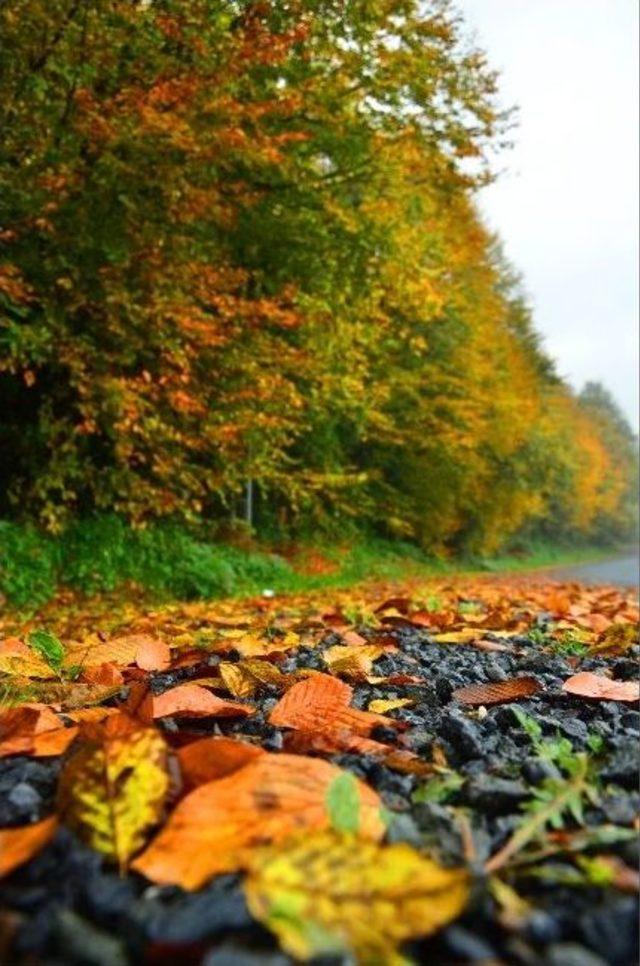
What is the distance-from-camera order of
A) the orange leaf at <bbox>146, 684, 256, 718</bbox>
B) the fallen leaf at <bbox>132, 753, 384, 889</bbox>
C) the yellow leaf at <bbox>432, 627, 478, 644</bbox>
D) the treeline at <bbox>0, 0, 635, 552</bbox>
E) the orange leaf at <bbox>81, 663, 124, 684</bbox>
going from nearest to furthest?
1. the fallen leaf at <bbox>132, 753, 384, 889</bbox>
2. the orange leaf at <bbox>146, 684, 256, 718</bbox>
3. the orange leaf at <bbox>81, 663, 124, 684</bbox>
4. the yellow leaf at <bbox>432, 627, 478, 644</bbox>
5. the treeline at <bbox>0, 0, 635, 552</bbox>

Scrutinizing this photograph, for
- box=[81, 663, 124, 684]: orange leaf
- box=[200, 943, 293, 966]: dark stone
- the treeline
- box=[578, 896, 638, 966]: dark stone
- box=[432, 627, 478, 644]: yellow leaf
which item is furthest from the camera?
the treeline

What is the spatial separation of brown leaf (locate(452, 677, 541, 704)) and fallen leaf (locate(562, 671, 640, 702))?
79 mm

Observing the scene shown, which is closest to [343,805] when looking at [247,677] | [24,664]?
[247,677]

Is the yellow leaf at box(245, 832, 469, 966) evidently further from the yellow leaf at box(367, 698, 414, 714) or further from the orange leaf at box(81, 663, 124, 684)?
the orange leaf at box(81, 663, 124, 684)

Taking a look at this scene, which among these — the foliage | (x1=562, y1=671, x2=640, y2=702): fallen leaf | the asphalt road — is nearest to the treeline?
the foliage

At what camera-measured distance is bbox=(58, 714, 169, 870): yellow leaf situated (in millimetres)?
944

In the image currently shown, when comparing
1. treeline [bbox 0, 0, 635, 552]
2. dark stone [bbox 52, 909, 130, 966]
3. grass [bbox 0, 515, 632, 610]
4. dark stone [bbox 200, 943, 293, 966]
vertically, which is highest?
treeline [bbox 0, 0, 635, 552]

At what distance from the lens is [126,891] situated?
837 mm

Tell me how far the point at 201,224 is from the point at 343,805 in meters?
8.52

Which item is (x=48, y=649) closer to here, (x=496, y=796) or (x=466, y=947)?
(x=496, y=796)

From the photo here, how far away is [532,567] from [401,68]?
22421 mm

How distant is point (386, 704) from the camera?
5.74 feet

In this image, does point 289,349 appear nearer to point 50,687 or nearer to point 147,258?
point 147,258

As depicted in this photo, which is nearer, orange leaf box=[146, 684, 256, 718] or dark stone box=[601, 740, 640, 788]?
dark stone box=[601, 740, 640, 788]
